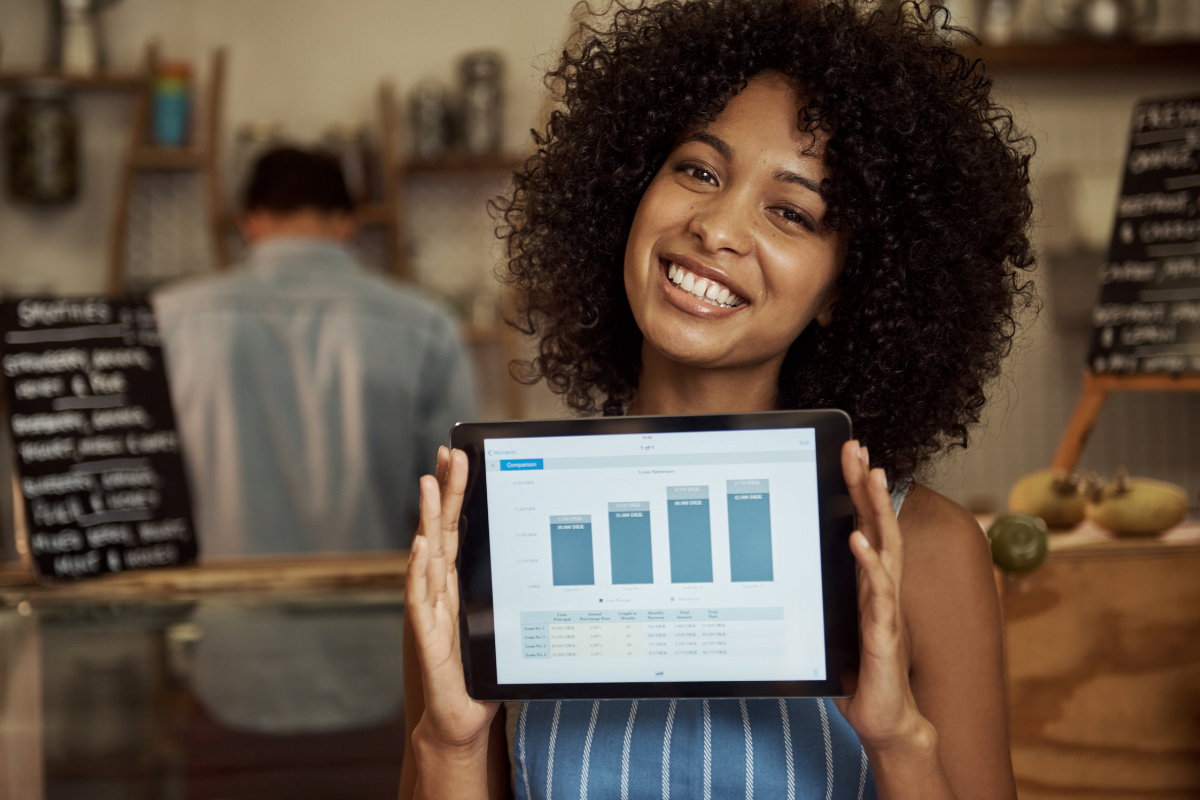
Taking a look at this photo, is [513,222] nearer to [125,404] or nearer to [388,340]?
[125,404]

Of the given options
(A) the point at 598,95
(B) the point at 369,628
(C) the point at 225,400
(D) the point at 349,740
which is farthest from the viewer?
(C) the point at 225,400

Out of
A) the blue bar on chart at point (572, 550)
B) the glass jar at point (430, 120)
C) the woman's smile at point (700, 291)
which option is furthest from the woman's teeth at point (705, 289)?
the glass jar at point (430, 120)

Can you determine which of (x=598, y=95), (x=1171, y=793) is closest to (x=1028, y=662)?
(x=1171, y=793)

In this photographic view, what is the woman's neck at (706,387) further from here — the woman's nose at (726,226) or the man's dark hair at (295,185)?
the man's dark hair at (295,185)

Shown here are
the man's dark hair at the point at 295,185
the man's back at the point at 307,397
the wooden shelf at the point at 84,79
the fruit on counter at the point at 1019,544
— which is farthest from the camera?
the wooden shelf at the point at 84,79

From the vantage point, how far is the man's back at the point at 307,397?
2.04 m

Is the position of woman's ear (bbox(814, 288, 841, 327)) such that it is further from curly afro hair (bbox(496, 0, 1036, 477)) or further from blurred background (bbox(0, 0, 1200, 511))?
blurred background (bbox(0, 0, 1200, 511))

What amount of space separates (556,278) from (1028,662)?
2.50 ft

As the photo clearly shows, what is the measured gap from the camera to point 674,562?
0.78 meters

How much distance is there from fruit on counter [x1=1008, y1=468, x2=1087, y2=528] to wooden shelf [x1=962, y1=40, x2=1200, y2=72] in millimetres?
2185

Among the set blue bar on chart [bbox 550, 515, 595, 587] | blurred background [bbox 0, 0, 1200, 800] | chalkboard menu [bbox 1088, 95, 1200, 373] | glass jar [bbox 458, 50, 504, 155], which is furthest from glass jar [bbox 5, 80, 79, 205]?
blue bar on chart [bbox 550, 515, 595, 587]

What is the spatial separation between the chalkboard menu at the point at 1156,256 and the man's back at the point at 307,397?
121 cm

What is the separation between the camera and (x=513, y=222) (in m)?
1.24

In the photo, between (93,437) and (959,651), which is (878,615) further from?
(93,437)
